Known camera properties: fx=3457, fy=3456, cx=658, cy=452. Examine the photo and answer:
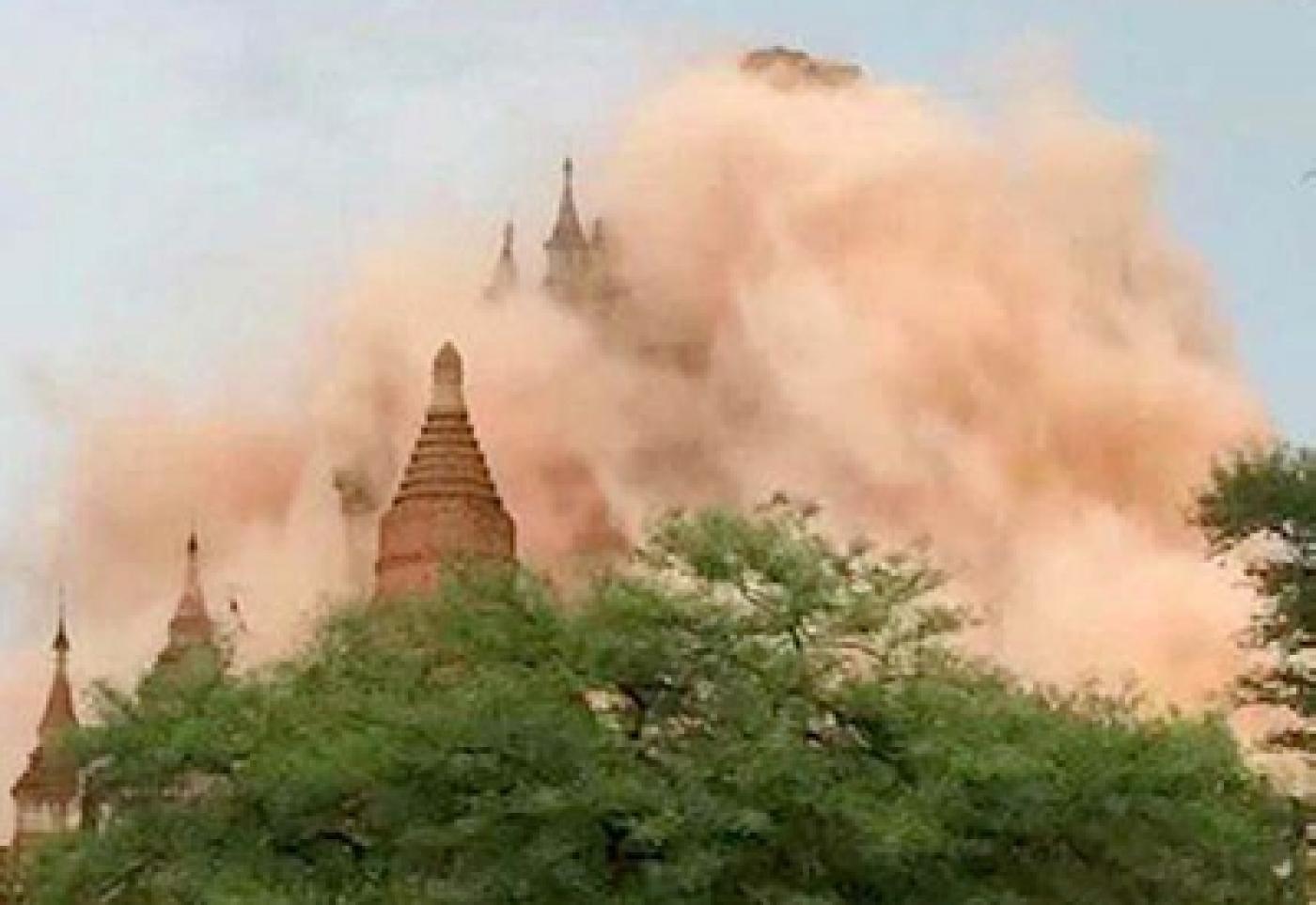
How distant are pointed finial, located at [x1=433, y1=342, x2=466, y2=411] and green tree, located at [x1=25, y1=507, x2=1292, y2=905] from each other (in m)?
30.4

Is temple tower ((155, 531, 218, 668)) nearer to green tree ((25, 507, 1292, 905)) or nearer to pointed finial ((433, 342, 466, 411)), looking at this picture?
pointed finial ((433, 342, 466, 411))

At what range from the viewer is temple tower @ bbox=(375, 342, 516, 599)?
53.9 m

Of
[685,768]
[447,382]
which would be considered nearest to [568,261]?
[447,382]

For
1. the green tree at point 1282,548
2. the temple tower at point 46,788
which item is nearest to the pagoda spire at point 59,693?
the temple tower at point 46,788

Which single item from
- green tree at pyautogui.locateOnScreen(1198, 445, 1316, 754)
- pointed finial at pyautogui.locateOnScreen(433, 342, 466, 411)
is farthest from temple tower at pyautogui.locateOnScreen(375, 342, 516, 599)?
green tree at pyautogui.locateOnScreen(1198, 445, 1316, 754)

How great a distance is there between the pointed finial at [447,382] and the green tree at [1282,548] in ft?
81.6

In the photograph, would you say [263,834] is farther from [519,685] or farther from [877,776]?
[877,776]

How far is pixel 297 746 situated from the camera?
83.6 ft

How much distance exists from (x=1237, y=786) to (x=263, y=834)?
7.33 metres

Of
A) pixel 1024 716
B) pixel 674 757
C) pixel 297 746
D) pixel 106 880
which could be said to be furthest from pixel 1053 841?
pixel 106 880

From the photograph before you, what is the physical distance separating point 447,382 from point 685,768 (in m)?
33.2

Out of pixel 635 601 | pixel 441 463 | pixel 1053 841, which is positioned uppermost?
pixel 441 463

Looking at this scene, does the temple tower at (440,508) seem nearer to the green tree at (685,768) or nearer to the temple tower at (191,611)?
the temple tower at (191,611)

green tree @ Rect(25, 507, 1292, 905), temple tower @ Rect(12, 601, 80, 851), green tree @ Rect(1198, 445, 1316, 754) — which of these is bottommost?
green tree @ Rect(25, 507, 1292, 905)
